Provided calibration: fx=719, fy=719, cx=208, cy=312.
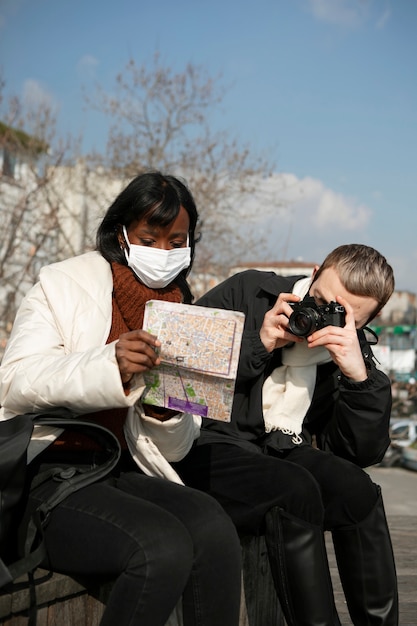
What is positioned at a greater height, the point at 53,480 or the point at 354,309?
the point at 354,309

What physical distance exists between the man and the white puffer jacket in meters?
0.30

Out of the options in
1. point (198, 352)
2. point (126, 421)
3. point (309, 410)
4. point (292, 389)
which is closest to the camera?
point (198, 352)

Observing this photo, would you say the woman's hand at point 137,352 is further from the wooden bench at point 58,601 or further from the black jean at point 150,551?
the wooden bench at point 58,601

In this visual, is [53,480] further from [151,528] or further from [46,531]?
[151,528]

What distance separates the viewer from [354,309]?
2797 mm

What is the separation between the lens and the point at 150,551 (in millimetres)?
1907

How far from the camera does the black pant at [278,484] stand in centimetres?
246

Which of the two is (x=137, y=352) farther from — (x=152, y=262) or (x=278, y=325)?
(x=278, y=325)

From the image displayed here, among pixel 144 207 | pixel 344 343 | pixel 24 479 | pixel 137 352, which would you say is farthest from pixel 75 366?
pixel 344 343

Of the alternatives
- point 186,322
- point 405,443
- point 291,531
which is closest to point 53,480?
point 186,322

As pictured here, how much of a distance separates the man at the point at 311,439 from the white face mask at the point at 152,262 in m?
0.45

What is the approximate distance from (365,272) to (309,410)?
2.27 ft

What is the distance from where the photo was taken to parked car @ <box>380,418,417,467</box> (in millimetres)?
9555

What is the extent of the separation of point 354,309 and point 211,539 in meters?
1.13
